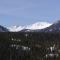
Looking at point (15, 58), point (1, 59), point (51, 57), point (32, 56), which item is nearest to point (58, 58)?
point (51, 57)

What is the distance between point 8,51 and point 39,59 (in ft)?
45.3

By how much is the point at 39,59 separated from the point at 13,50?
15071mm

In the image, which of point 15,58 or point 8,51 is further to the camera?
point 8,51

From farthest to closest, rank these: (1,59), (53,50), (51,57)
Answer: (53,50), (51,57), (1,59)

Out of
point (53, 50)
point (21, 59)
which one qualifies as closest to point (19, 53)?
point (21, 59)

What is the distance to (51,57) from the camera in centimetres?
8112

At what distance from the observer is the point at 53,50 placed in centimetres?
9750

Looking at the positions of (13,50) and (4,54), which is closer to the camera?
(4,54)

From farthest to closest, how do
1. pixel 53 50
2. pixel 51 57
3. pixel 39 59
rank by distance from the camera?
pixel 53 50, pixel 51 57, pixel 39 59

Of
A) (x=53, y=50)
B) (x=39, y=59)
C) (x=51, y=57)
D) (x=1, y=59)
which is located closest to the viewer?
(x=1, y=59)

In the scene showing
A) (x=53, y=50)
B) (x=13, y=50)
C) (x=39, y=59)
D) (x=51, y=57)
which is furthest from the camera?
(x=53, y=50)

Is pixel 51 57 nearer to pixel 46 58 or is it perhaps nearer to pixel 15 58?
pixel 46 58

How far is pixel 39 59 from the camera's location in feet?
250

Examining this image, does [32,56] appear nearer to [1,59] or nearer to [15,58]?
[15,58]
